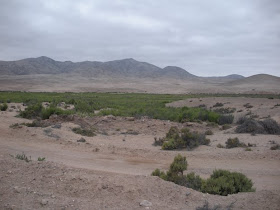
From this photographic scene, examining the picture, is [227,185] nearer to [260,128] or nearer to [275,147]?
[275,147]

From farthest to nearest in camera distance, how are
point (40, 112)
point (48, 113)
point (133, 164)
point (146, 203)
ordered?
point (40, 112) → point (48, 113) → point (133, 164) → point (146, 203)

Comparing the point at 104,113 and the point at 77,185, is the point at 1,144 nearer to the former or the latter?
the point at 77,185

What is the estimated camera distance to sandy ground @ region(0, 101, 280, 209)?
7121 mm

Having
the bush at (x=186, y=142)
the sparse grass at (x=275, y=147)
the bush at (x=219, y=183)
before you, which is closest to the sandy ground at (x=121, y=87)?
the bush at (x=186, y=142)

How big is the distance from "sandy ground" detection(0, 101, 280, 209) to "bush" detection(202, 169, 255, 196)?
2.09 feet

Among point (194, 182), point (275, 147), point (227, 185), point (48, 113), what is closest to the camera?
point (227, 185)

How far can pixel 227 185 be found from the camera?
8.30m

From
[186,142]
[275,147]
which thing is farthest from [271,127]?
[186,142]

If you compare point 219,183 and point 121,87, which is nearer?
point 219,183

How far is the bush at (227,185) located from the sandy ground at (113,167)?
0.64 metres

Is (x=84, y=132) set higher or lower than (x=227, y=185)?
lower

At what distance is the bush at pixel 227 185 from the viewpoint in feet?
27.0

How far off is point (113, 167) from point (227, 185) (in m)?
5.49

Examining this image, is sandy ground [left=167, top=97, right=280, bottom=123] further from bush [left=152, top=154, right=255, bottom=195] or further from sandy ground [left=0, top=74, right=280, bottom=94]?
sandy ground [left=0, top=74, right=280, bottom=94]
